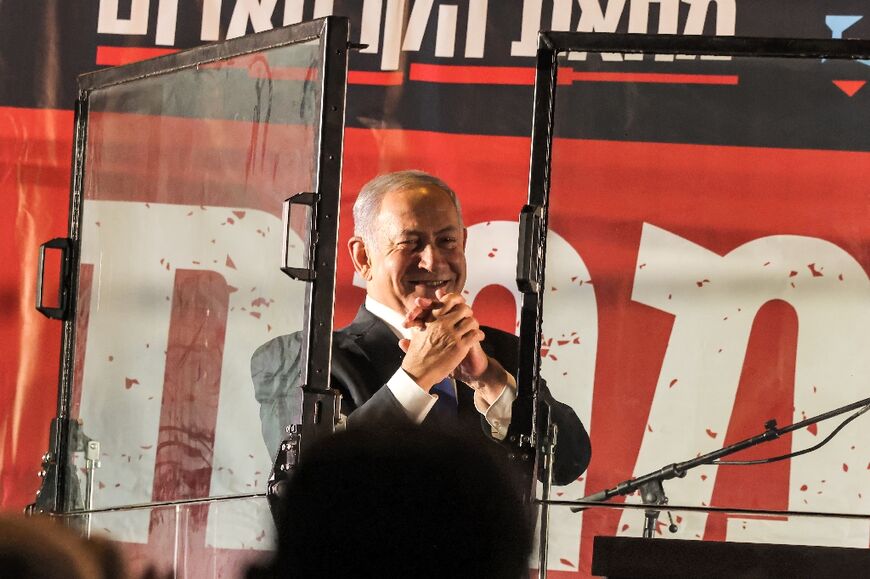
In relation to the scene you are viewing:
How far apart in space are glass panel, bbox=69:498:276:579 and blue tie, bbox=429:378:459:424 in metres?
0.44

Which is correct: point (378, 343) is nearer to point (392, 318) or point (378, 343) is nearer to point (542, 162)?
point (392, 318)

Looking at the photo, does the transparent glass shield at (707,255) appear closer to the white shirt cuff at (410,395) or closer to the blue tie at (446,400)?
the blue tie at (446,400)

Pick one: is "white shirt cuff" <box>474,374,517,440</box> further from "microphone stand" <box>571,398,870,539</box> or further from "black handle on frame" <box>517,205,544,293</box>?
"black handle on frame" <box>517,205,544,293</box>

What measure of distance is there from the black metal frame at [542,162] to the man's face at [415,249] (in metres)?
0.54

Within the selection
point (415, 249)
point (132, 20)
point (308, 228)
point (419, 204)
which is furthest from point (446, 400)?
point (132, 20)

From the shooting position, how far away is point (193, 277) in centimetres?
278

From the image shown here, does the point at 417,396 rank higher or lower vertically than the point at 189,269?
→ lower

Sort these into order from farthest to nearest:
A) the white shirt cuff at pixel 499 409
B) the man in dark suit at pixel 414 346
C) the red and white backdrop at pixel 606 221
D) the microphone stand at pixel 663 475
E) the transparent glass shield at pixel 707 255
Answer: the transparent glass shield at pixel 707 255
the red and white backdrop at pixel 606 221
the white shirt cuff at pixel 499 409
the man in dark suit at pixel 414 346
the microphone stand at pixel 663 475

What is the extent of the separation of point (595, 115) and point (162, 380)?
1315mm

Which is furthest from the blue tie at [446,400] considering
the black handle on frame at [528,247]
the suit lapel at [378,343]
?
the black handle on frame at [528,247]

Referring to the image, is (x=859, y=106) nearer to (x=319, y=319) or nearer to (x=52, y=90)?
(x=319, y=319)

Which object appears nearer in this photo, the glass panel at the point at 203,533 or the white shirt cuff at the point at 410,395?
the white shirt cuff at the point at 410,395

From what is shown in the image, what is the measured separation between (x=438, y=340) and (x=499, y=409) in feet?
0.69

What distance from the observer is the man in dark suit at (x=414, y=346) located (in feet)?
8.49
